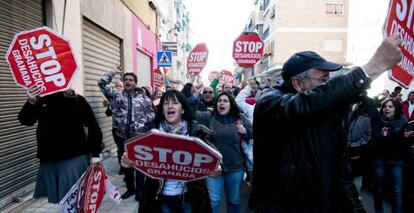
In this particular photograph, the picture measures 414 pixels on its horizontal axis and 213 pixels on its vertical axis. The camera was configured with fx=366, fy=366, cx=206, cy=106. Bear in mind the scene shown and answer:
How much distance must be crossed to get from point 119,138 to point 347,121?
488 centimetres

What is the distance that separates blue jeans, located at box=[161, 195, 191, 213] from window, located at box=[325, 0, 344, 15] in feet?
124

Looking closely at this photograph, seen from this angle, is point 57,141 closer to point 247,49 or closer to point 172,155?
point 172,155

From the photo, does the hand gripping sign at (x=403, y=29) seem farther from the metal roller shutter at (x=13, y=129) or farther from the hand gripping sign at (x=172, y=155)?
the metal roller shutter at (x=13, y=129)

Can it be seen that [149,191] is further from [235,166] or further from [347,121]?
[347,121]

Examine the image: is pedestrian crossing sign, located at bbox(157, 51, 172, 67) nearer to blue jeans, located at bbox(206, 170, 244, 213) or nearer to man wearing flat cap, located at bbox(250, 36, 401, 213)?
blue jeans, located at bbox(206, 170, 244, 213)

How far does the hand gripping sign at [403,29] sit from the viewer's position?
2551mm

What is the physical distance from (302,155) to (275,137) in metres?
0.18

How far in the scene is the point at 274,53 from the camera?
38688 millimetres

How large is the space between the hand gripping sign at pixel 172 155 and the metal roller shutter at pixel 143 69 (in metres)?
12.6

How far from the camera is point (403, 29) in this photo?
262 cm

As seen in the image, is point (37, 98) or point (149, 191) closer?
point (149, 191)

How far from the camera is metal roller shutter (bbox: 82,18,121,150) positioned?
8.75 meters

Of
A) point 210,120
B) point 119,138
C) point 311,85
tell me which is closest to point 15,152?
point 119,138

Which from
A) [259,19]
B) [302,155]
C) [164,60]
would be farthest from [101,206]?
[259,19]
